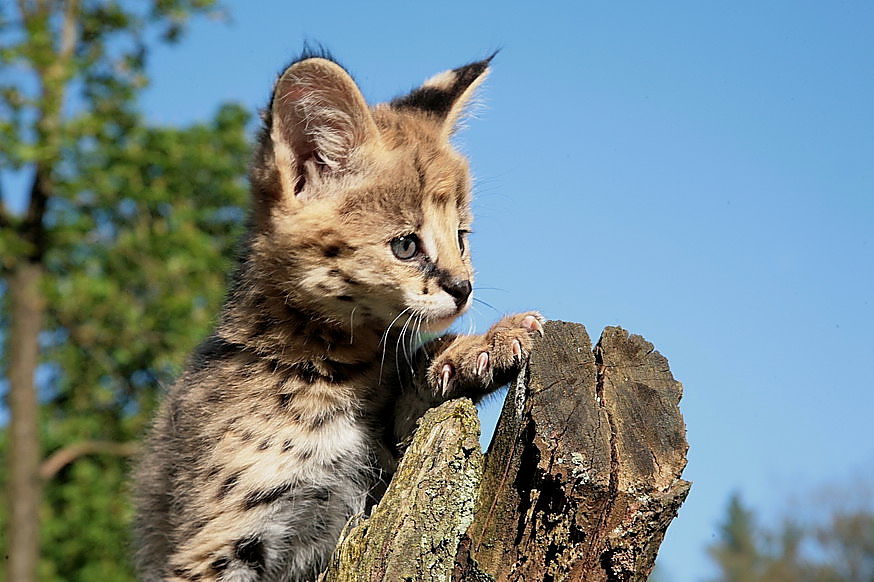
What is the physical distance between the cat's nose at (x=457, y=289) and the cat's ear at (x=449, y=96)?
50.8 inches

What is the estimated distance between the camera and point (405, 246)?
4500 millimetres

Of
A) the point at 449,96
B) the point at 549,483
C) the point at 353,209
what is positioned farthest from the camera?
the point at 449,96

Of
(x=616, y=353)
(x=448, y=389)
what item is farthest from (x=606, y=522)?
(x=448, y=389)

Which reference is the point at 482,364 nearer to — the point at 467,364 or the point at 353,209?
the point at 467,364

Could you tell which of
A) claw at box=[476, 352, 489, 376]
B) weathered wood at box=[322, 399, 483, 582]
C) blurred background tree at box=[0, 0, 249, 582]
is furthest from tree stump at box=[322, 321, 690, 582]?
blurred background tree at box=[0, 0, 249, 582]

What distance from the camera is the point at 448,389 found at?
4160mm

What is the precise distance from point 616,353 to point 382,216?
4.71ft

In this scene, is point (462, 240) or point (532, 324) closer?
point (532, 324)

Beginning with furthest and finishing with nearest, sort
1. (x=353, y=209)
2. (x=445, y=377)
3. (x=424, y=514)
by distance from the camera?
(x=353, y=209) < (x=445, y=377) < (x=424, y=514)

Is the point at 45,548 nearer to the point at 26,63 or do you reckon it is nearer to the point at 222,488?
the point at 26,63

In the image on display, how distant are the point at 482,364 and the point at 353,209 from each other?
1085 mm

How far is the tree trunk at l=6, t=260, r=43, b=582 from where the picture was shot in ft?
35.2

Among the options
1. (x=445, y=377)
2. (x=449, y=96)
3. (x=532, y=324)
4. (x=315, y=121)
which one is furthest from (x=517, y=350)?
(x=449, y=96)

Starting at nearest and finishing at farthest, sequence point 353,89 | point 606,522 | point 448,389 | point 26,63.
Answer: point 606,522 < point 448,389 < point 353,89 < point 26,63
